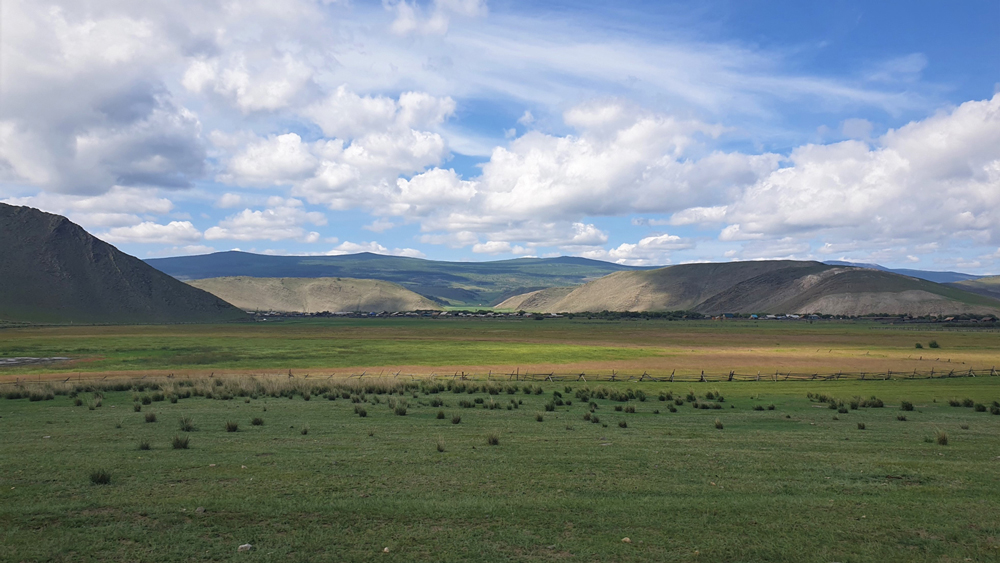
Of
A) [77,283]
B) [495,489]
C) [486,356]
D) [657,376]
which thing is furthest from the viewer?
[77,283]

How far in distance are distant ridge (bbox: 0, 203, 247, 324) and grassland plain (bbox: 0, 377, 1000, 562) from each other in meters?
144

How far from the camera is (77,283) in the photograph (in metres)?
154

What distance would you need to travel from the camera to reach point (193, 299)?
6791 inches

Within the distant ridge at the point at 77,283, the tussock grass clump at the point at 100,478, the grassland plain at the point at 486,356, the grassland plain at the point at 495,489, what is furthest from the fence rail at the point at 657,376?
the distant ridge at the point at 77,283

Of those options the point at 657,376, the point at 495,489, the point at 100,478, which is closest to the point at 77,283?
the point at 657,376

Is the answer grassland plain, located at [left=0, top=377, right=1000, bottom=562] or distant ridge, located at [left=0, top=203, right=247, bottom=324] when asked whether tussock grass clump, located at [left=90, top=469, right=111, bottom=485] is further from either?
distant ridge, located at [left=0, top=203, right=247, bottom=324]

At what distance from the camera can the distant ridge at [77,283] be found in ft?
462

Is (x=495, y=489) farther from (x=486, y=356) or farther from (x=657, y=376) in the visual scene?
(x=486, y=356)

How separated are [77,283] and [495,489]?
177m

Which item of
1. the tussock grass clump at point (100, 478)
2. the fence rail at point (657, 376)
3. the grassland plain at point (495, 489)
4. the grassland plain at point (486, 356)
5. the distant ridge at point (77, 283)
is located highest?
the distant ridge at point (77, 283)

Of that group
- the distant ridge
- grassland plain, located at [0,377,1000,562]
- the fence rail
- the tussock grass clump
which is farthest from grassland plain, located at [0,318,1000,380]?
the distant ridge

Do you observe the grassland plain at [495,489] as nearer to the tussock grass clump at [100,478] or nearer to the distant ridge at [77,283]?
the tussock grass clump at [100,478]

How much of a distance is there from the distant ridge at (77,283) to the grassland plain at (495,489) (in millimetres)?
143587

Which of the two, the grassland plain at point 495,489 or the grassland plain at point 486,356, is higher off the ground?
the grassland plain at point 495,489
